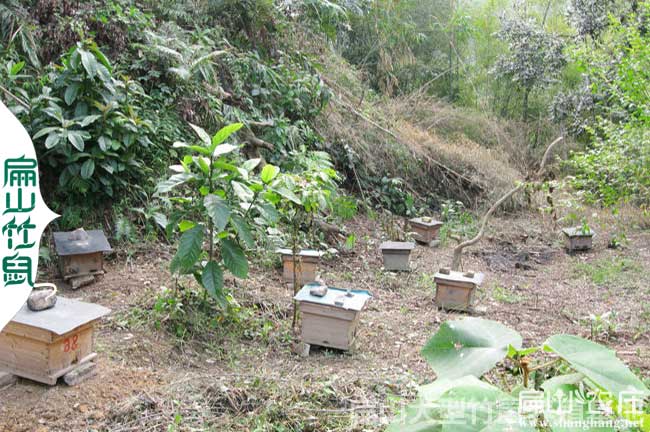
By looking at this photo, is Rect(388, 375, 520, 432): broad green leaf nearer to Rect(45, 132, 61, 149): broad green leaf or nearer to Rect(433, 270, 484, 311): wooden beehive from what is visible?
Rect(433, 270, 484, 311): wooden beehive

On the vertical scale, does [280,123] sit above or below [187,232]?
above

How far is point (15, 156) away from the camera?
2.11 metres

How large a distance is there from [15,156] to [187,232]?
0.95 m

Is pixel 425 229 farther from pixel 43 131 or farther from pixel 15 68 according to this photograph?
pixel 15 68

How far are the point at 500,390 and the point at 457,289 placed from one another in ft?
11.7

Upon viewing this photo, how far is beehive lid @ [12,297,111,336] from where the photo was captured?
224 centimetres

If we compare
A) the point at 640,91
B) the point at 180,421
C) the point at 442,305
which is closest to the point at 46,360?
the point at 180,421

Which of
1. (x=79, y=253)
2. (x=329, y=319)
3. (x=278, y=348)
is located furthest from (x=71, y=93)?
(x=329, y=319)

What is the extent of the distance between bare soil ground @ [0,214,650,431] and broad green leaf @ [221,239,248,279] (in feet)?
1.28

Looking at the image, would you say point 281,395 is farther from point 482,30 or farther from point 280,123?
point 482,30

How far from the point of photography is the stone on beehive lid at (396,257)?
4.98 m

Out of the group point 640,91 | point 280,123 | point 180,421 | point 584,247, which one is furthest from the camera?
point 584,247

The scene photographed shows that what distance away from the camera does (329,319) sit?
3029 millimetres

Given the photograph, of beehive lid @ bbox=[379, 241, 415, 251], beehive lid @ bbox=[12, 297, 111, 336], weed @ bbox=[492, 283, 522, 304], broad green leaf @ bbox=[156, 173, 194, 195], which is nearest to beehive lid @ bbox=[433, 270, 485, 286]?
weed @ bbox=[492, 283, 522, 304]
